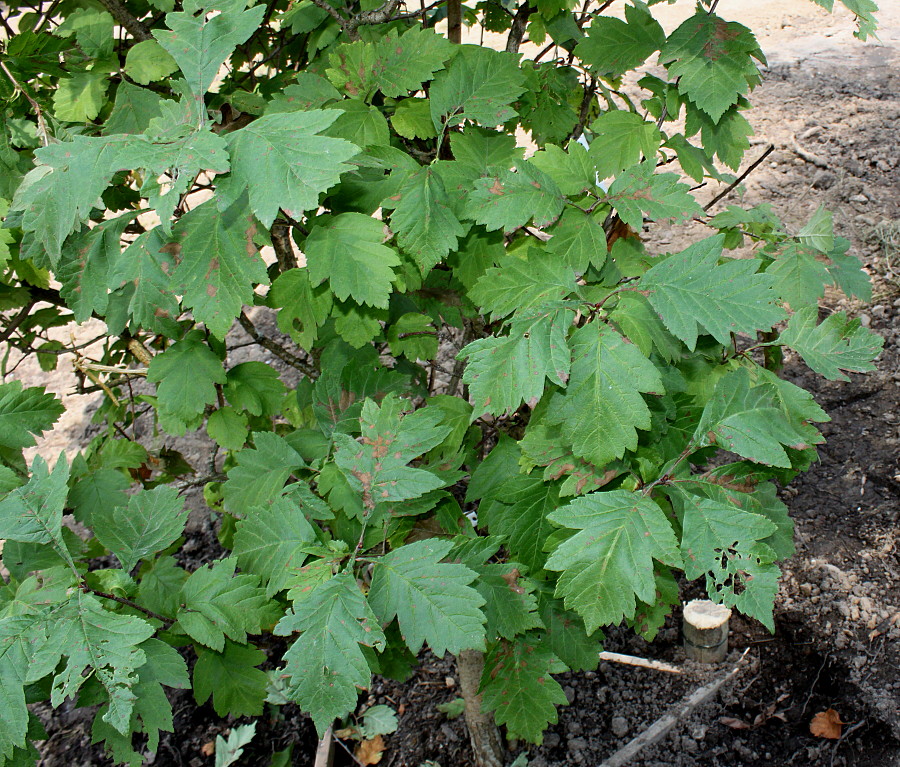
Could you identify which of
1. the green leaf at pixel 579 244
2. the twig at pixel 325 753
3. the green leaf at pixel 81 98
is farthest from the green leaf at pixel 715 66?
the twig at pixel 325 753

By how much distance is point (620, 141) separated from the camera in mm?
1867

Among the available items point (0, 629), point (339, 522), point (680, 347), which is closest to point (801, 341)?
point (680, 347)

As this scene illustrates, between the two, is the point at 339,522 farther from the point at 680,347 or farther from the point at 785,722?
the point at 785,722

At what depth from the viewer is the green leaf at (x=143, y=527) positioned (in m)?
1.57

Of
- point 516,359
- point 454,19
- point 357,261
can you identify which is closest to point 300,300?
point 357,261

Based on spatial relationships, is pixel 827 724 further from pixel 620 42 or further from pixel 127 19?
pixel 127 19

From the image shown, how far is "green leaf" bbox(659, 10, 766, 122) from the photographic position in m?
1.81

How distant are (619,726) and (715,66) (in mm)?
2053

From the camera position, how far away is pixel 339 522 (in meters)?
1.70

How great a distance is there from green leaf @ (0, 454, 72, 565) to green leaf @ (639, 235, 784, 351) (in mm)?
1151

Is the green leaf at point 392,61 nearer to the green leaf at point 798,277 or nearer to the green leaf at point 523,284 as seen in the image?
the green leaf at point 523,284

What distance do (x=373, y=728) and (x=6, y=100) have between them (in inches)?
85.9

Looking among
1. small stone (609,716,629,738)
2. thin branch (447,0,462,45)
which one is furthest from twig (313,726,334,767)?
thin branch (447,0,462,45)

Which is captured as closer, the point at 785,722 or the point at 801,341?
the point at 801,341
